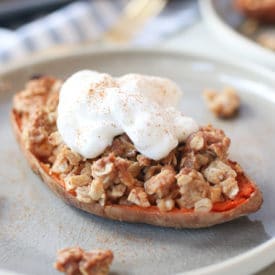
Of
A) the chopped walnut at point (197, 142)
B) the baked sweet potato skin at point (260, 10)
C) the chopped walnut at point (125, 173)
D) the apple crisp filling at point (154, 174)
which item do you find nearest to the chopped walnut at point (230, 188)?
the apple crisp filling at point (154, 174)

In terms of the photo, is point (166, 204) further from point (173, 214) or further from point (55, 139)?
point (55, 139)

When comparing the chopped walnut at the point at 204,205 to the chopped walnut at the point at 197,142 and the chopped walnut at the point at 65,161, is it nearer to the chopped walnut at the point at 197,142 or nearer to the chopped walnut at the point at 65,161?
the chopped walnut at the point at 197,142

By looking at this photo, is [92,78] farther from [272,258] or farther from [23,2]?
[23,2]

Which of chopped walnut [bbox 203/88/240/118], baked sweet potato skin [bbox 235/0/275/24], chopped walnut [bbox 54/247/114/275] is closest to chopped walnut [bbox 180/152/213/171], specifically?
chopped walnut [bbox 54/247/114/275]

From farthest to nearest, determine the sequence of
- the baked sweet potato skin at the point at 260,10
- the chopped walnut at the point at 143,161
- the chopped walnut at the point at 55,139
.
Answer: the baked sweet potato skin at the point at 260,10
the chopped walnut at the point at 55,139
the chopped walnut at the point at 143,161

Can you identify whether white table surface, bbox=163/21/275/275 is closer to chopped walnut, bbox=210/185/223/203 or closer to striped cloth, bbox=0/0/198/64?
striped cloth, bbox=0/0/198/64

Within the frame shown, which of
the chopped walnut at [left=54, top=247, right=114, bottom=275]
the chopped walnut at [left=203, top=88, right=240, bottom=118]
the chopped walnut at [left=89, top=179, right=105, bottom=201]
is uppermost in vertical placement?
the chopped walnut at [left=89, top=179, right=105, bottom=201]
